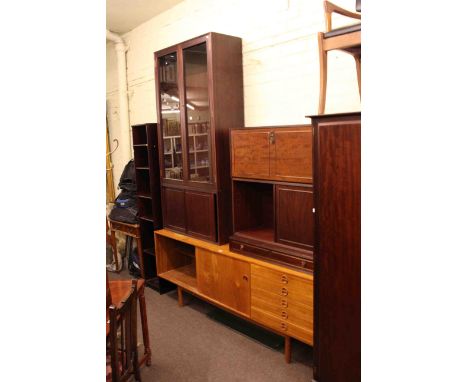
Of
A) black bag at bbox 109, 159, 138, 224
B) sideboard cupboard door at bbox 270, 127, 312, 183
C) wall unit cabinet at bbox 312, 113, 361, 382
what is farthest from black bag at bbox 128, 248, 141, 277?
wall unit cabinet at bbox 312, 113, 361, 382

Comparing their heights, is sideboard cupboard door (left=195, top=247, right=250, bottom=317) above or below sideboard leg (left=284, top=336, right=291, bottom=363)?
above

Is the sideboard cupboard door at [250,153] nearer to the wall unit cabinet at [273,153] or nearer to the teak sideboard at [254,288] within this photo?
the wall unit cabinet at [273,153]

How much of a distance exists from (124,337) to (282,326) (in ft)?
3.38

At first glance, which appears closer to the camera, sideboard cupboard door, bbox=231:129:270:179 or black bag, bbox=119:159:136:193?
sideboard cupboard door, bbox=231:129:270:179

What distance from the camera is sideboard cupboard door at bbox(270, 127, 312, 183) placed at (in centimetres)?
210

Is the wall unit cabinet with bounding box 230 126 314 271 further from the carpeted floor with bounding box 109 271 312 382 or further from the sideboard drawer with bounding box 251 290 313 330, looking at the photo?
the carpeted floor with bounding box 109 271 312 382

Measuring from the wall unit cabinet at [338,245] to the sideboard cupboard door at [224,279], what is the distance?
726 mm

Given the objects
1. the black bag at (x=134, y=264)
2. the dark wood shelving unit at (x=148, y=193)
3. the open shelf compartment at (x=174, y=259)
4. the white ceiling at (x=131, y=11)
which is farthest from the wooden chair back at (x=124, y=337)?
the white ceiling at (x=131, y=11)

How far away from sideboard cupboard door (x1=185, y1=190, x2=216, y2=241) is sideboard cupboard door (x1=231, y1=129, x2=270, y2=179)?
0.37m

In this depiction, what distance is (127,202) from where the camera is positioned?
12.6ft

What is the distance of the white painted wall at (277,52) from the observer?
7.68 ft
